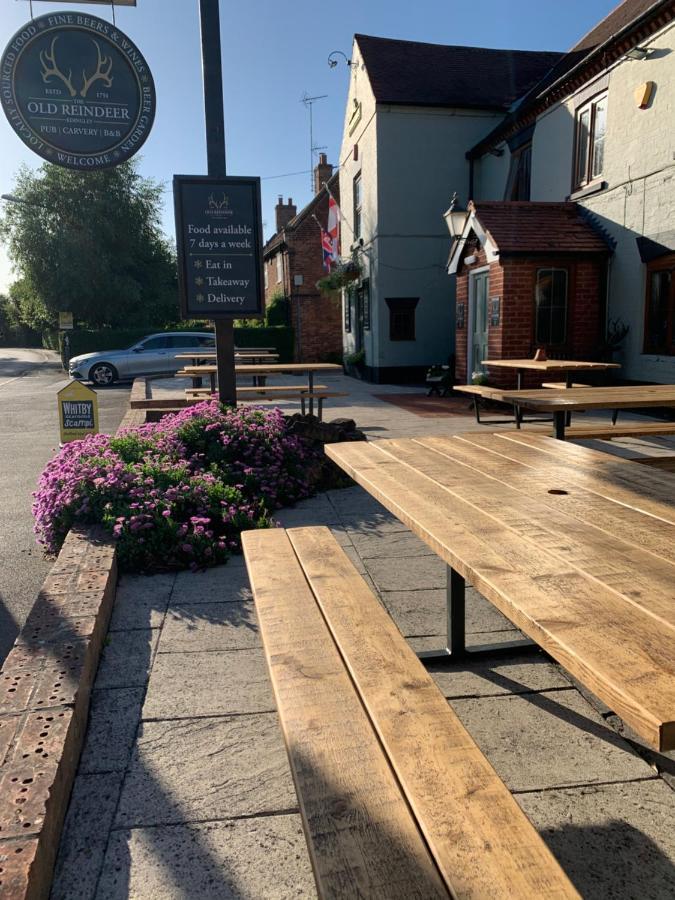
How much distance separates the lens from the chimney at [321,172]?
2766 cm

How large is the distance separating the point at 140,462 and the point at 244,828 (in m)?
3.75

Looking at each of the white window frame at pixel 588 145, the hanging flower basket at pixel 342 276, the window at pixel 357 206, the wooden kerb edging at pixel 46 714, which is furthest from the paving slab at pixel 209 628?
the window at pixel 357 206

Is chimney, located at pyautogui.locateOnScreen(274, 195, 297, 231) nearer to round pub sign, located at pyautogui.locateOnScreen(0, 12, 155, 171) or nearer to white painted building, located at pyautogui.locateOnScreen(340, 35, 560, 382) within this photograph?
white painted building, located at pyautogui.locateOnScreen(340, 35, 560, 382)

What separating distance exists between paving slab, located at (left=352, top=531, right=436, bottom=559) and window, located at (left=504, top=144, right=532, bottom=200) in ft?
37.2

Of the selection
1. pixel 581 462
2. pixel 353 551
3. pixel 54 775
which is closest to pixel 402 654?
pixel 54 775

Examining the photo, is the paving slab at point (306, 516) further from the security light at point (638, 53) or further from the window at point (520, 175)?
Answer: the window at point (520, 175)

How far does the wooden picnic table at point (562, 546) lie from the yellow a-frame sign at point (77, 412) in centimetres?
386

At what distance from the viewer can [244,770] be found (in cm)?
226

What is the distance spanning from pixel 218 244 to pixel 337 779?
235 inches

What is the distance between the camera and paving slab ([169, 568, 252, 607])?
12.2 ft

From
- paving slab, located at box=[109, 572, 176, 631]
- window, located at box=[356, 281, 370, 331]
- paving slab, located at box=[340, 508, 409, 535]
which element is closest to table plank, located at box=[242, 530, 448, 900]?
paving slab, located at box=[109, 572, 176, 631]

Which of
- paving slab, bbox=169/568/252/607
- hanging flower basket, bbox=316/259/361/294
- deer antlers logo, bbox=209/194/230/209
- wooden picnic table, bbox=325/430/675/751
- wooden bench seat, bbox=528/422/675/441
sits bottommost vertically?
paving slab, bbox=169/568/252/607

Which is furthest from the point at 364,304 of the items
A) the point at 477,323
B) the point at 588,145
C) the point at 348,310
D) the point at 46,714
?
the point at 46,714

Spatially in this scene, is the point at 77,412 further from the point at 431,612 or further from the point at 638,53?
the point at 638,53
